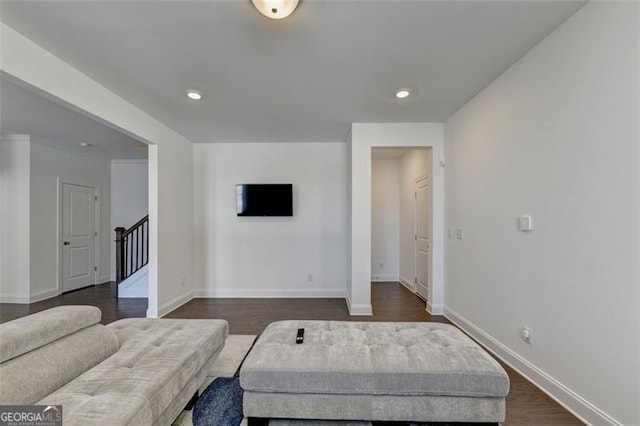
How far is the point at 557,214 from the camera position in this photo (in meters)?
1.90

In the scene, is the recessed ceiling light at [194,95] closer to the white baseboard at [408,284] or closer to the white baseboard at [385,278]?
the white baseboard at [408,284]

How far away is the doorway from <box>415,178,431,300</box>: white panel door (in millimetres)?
6414

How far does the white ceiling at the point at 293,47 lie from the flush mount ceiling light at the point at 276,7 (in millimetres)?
93

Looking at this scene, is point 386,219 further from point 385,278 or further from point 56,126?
point 56,126

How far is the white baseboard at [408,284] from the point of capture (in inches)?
196

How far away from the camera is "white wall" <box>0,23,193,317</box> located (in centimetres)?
199

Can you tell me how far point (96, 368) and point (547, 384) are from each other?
9.76ft

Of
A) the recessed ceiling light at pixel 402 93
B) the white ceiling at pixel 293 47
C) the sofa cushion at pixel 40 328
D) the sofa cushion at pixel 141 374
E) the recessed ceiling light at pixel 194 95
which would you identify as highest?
the white ceiling at pixel 293 47

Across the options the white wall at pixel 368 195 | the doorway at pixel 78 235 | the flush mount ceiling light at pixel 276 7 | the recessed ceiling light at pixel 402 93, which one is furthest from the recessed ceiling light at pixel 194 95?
the doorway at pixel 78 235

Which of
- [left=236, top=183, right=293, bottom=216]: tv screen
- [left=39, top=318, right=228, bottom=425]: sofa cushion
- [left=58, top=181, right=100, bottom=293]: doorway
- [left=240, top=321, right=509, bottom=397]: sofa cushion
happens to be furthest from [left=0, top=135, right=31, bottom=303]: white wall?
[left=240, top=321, right=509, bottom=397]: sofa cushion

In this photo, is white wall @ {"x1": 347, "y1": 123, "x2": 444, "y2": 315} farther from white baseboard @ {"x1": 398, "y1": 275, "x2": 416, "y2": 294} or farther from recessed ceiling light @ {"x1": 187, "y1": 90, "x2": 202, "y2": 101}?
recessed ceiling light @ {"x1": 187, "y1": 90, "x2": 202, "y2": 101}

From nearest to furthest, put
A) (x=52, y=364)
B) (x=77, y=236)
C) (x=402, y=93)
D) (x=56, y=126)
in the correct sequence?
(x=52, y=364)
(x=402, y=93)
(x=56, y=126)
(x=77, y=236)

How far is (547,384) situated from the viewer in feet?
6.49

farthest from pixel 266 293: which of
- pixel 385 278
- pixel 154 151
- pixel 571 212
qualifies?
pixel 571 212
